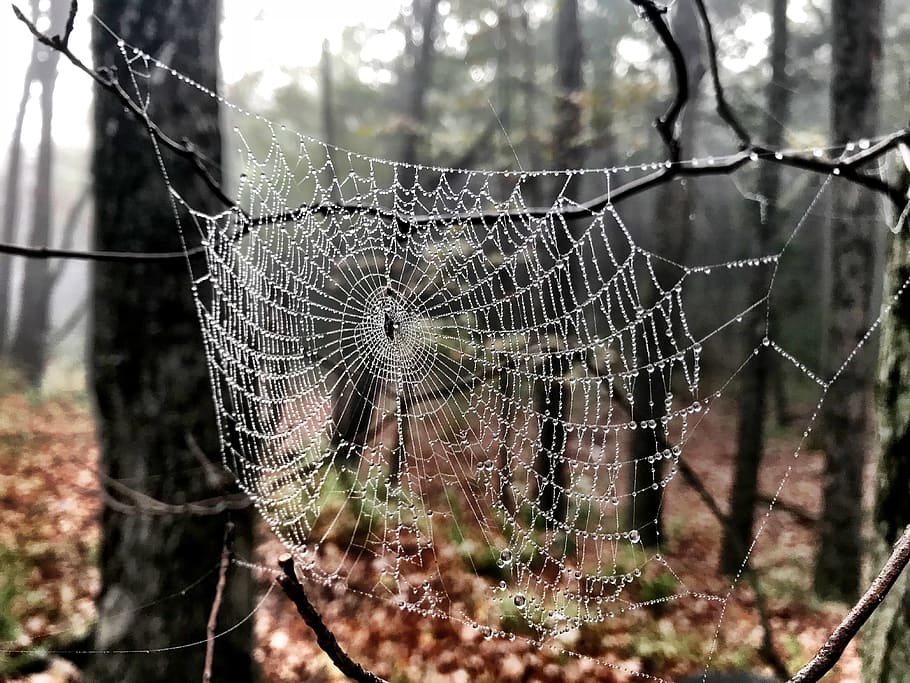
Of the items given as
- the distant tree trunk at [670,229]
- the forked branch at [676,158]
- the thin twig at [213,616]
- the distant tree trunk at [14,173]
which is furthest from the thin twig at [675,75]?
the distant tree trunk at [14,173]

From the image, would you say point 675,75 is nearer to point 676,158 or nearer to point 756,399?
point 676,158

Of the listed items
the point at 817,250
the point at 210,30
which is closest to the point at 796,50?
the point at 817,250

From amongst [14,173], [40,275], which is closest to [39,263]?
[40,275]

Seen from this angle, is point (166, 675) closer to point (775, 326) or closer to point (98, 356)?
point (98, 356)

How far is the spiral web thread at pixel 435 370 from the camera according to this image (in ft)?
7.43

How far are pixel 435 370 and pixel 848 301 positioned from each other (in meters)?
3.61

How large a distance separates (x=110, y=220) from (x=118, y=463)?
118cm

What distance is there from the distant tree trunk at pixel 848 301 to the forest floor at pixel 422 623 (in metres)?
0.44

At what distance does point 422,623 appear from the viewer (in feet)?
14.0

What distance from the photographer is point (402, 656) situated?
13.2 ft

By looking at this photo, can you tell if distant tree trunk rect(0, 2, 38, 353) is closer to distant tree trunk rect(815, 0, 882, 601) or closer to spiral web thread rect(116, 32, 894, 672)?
spiral web thread rect(116, 32, 894, 672)

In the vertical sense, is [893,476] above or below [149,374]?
below

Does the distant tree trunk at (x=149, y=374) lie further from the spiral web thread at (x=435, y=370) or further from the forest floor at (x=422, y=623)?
the forest floor at (x=422, y=623)

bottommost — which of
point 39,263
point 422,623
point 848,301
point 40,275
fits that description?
point 422,623
